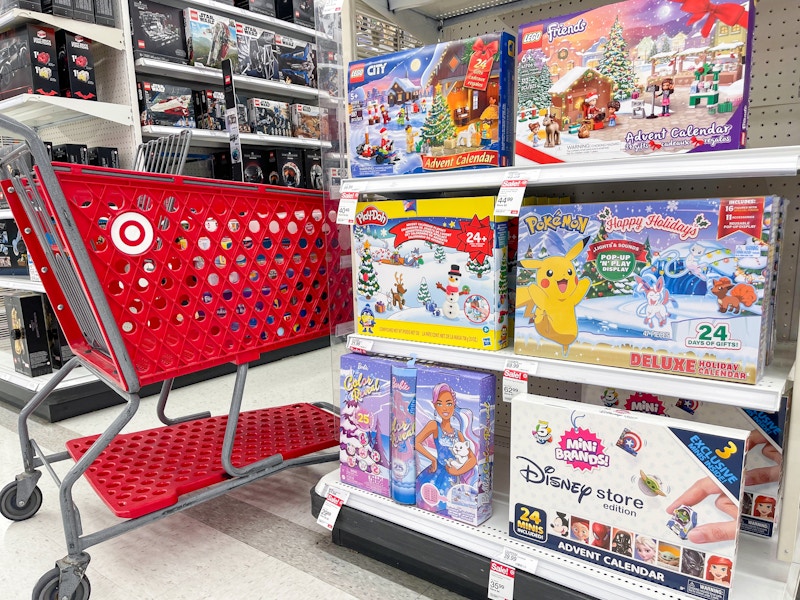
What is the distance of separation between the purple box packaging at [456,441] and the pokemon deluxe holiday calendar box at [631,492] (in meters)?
0.09

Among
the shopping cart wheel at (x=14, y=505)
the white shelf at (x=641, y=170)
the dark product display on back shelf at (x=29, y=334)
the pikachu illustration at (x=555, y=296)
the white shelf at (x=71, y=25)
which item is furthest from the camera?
the dark product display on back shelf at (x=29, y=334)

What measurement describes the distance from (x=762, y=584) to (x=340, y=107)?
1677 millimetres

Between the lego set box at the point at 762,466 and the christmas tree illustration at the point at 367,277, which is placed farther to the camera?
the christmas tree illustration at the point at 367,277

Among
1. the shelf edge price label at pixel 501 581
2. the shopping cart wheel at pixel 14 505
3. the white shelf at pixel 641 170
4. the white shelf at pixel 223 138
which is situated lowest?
the shopping cart wheel at pixel 14 505

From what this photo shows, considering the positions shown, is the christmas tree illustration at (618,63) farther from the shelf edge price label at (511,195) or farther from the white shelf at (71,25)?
the white shelf at (71,25)

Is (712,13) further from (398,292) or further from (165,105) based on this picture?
(165,105)

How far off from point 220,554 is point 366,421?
0.65 meters

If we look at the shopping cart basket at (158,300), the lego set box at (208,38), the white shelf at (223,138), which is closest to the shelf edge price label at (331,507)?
the shopping cart basket at (158,300)

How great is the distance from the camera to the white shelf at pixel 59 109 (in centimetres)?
292

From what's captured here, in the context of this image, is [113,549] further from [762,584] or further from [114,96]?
[114,96]

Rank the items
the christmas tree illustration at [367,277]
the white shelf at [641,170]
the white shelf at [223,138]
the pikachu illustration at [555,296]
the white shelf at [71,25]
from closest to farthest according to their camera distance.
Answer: the white shelf at [641,170]
the pikachu illustration at [555,296]
the christmas tree illustration at [367,277]
the white shelf at [71,25]
the white shelf at [223,138]

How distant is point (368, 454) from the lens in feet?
5.22

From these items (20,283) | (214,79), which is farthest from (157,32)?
(20,283)

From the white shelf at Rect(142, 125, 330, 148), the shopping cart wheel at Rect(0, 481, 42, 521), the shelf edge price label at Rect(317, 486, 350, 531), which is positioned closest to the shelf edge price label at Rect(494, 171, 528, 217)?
the shelf edge price label at Rect(317, 486, 350, 531)
